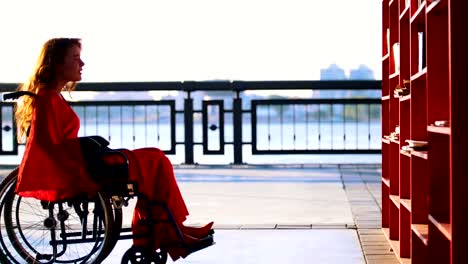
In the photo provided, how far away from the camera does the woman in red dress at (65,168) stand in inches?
154

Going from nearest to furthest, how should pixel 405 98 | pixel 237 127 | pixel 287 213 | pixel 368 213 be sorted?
pixel 405 98 < pixel 368 213 < pixel 287 213 < pixel 237 127

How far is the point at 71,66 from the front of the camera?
415cm

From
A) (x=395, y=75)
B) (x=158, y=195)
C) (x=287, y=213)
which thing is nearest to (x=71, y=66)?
(x=158, y=195)

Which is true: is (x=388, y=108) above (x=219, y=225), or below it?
above

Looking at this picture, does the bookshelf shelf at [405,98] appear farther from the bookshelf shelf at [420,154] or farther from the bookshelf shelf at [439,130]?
the bookshelf shelf at [439,130]

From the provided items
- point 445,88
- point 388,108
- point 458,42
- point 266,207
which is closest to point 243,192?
point 266,207

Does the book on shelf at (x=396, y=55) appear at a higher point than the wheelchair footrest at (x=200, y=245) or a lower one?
higher

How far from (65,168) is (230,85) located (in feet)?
24.0

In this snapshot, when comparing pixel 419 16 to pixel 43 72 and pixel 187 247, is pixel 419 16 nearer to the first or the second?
pixel 187 247

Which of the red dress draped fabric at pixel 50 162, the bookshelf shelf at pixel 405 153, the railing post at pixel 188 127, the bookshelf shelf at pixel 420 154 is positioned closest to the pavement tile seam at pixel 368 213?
the bookshelf shelf at pixel 405 153

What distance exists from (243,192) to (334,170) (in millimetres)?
2372

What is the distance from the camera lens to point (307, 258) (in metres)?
4.83

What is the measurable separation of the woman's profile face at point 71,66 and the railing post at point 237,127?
22.8 ft

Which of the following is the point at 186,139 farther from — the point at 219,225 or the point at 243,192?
A: the point at 219,225
